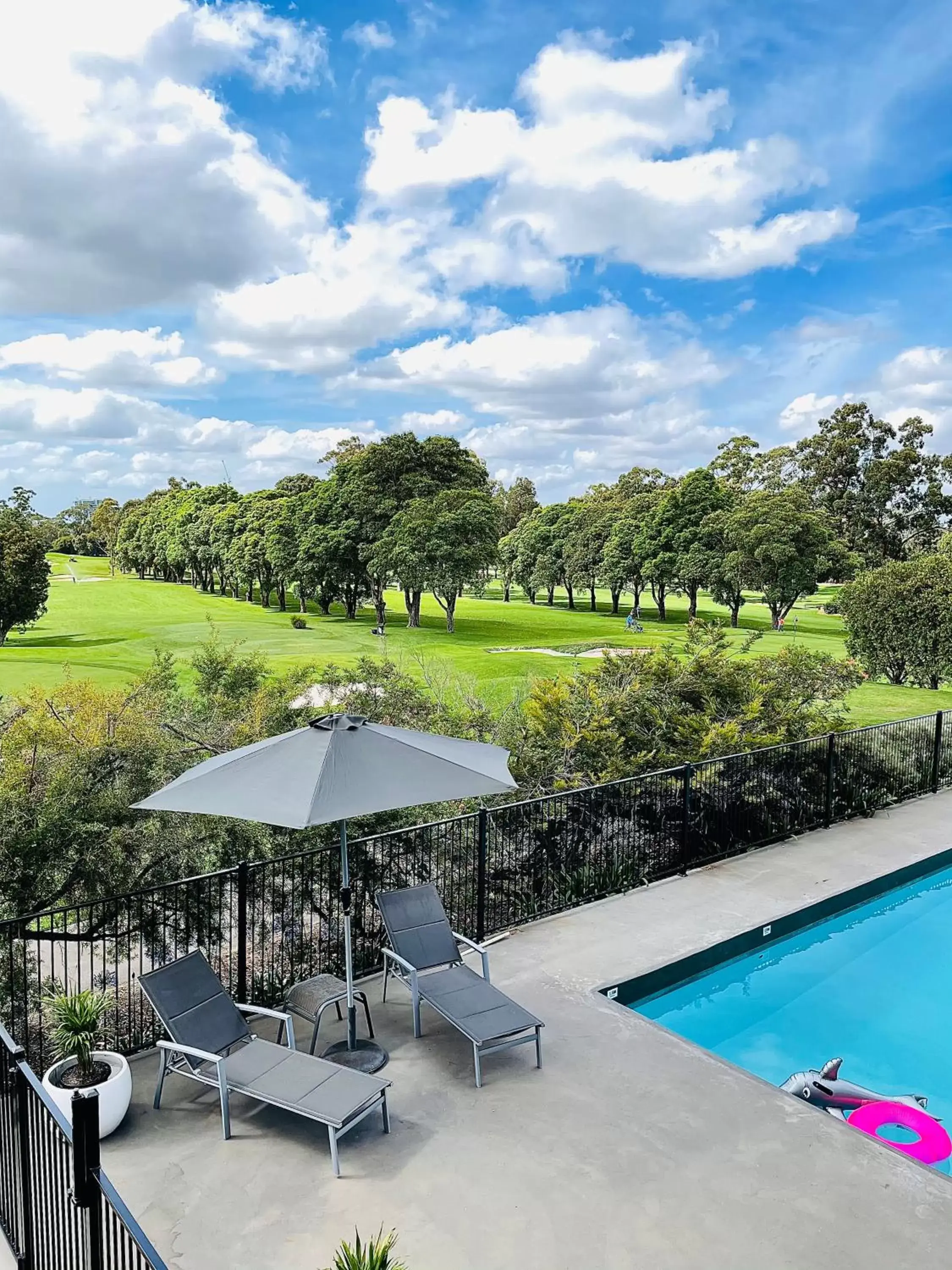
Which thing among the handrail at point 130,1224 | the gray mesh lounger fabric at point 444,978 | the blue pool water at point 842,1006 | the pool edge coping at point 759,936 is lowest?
the blue pool water at point 842,1006

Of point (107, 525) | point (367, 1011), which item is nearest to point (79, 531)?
point (107, 525)

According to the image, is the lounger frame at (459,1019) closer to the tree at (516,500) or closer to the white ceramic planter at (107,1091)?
the white ceramic planter at (107,1091)

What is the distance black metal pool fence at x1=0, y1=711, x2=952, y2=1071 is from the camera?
5.91 metres

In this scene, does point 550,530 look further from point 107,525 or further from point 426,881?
point 426,881

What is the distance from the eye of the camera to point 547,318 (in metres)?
42.3

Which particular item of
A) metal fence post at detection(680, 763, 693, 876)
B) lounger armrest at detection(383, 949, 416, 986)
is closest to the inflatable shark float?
lounger armrest at detection(383, 949, 416, 986)

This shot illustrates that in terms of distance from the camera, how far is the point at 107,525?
218ft

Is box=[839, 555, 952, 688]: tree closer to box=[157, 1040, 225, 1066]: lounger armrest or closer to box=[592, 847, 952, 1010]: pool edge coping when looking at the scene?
box=[592, 847, 952, 1010]: pool edge coping

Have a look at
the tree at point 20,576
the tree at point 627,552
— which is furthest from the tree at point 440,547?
the tree at point 20,576

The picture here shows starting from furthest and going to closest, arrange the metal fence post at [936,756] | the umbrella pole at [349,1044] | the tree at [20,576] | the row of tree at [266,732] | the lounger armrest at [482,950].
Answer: the tree at [20,576] → the metal fence post at [936,756] → the row of tree at [266,732] → the lounger armrest at [482,950] → the umbrella pole at [349,1044]

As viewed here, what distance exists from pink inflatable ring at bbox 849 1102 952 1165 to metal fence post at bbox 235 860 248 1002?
4134 millimetres

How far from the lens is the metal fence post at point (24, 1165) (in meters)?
3.34

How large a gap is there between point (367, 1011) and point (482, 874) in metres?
1.75

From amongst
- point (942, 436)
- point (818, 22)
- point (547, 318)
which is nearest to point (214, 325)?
point (547, 318)
